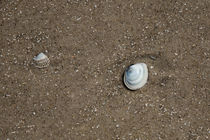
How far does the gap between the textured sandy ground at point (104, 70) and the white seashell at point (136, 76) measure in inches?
4.5

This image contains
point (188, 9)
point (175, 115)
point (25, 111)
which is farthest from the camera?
point (188, 9)

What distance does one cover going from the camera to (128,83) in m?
4.33

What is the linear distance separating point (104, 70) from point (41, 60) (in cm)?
107

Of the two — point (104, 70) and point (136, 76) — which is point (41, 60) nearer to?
Result: point (104, 70)

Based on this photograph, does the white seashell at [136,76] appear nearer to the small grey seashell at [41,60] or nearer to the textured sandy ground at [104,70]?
the textured sandy ground at [104,70]

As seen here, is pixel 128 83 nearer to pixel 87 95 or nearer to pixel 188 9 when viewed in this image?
pixel 87 95

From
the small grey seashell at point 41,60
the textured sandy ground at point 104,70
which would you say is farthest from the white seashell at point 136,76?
the small grey seashell at point 41,60

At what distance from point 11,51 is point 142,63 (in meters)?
2.35

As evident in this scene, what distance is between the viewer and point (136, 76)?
4246 mm

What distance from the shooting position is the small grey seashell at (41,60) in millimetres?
4531

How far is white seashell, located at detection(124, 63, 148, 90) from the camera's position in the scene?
13.9 feet

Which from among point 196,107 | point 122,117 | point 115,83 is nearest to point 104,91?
point 115,83

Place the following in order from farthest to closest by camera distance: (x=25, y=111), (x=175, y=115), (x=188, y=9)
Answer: (x=188, y=9), (x=25, y=111), (x=175, y=115)

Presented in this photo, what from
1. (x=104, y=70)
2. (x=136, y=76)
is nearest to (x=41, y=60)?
(x=104, y=70)
